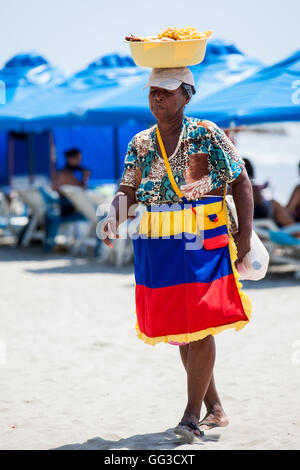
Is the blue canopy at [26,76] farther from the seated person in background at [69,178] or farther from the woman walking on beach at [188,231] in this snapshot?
the woman walking on beach at [188,231]

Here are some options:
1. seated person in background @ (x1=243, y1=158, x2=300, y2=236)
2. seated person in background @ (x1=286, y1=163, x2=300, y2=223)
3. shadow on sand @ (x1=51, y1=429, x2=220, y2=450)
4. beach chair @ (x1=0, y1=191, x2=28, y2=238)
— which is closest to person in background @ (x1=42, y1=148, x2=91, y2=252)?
beach chair @ (x1=0, y1=191, x2=28, y2=238)

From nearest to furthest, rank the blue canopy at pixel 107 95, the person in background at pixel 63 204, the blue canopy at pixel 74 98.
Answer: the blue canopy at pixel 107 95
the blue canopy at pixel 74 98
the person in background at pixel 63 204

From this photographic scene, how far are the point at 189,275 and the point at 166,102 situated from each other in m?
0.73

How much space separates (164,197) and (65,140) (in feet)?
46.7

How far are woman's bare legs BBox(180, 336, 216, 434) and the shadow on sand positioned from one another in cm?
9

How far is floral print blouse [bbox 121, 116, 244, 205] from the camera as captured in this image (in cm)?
307

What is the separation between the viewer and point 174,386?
13.4 ft

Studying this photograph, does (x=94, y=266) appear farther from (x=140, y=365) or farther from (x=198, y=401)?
(x=198, y=401)

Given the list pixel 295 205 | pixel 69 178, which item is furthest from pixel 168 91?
pixel 69 178

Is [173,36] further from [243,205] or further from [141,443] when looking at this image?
[141,443]

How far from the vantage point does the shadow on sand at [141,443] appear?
3102 mm

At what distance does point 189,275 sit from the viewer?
3.05m

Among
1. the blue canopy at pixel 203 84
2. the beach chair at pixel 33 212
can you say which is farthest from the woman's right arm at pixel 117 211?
the beach chair at pixel 33 212

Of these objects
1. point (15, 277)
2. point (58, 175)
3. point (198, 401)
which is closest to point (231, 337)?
point (198, 401)
